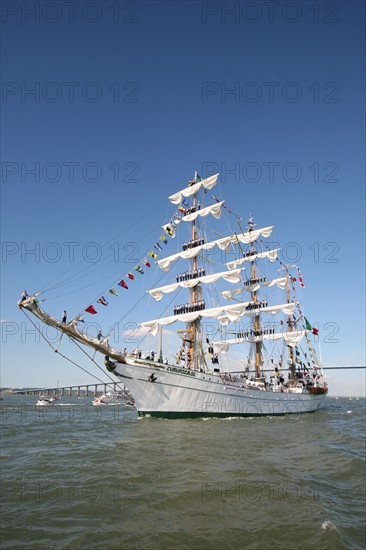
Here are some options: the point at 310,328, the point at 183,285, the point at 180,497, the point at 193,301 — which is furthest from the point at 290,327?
the point at 180,497

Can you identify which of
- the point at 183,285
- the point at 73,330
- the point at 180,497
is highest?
the point at 183,285


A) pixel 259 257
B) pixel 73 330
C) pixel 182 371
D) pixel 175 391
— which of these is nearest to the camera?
pixel 73 330

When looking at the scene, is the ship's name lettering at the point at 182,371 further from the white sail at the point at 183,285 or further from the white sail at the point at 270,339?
the white sail at the point at 270,339

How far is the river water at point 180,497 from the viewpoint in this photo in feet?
22.7

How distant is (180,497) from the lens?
9.33 meters

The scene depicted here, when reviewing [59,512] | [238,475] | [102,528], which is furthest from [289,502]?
A: [59,512]

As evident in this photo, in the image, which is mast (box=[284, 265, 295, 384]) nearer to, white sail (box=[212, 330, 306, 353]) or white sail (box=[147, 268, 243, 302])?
white sail (box=[212, 330, 306, 353])

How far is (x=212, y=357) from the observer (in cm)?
3925

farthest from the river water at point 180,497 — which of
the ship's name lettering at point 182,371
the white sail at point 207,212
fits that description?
the white sail at point 207,212

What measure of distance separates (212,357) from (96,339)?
1600 centimetres

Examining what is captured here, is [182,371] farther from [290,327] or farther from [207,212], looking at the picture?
[290,327]

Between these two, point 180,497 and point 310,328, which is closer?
point 180,497

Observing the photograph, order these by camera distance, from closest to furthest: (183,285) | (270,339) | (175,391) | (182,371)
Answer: (175,391) < (182,371) < (183,285) < (270,339)

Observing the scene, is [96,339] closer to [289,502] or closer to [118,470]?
[118,470]
